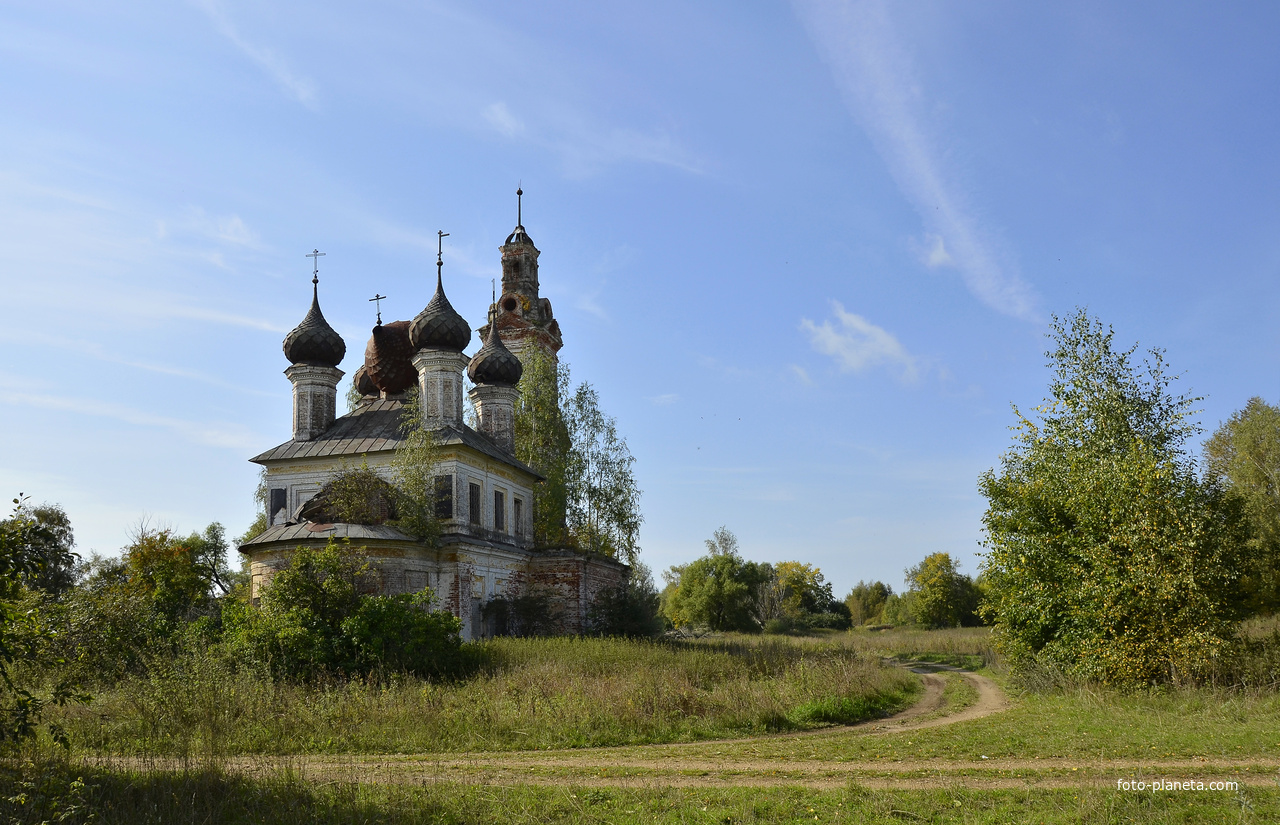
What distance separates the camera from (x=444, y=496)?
27.4m

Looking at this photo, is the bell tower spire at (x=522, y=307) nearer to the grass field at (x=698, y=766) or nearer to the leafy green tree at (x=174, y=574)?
the leafy green tree at (x=174, y=574)

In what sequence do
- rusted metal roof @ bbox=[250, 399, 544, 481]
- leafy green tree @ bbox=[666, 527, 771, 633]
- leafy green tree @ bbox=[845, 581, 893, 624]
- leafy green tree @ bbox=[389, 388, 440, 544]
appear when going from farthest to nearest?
leafy green tree @ bbox=[845, 581, 893, 624] < leafy green tree @ bbox=[666, 527, 771, 633] < rusted metal roof @ bbox=[250, 399, 544, 481] < leafy green tree @ bbox=[389, 388, 440, 544]

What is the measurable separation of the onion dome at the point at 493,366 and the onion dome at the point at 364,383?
385 centimetres

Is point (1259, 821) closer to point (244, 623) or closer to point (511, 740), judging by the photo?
point (511, 740)

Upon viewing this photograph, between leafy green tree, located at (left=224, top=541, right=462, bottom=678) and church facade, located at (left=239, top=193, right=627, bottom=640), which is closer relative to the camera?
leafy green tree, located at (left=224, top=541, right=462, bottom=678)

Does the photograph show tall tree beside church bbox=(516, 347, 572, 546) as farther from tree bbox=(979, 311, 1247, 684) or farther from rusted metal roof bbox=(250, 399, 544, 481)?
tree bbox=(979, 311, 1247, 684)

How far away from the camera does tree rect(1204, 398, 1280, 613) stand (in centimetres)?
2342

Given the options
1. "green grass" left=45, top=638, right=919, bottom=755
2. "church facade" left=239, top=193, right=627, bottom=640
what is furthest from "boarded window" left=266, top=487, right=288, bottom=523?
"green grass" left=45, top=638, right=919, bottom=755

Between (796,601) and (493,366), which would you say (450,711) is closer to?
(493,366)

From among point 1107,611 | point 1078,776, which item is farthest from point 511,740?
point 1107,611

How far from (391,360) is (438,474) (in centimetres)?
750

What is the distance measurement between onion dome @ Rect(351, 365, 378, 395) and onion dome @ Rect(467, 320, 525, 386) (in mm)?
3848

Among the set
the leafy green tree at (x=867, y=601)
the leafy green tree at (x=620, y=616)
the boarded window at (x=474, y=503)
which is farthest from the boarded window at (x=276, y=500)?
the leafy green tree at (x=867, y=601)

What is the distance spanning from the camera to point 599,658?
19875 mm
